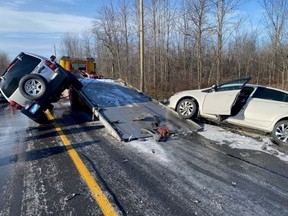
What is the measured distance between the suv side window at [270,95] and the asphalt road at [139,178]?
219 cm

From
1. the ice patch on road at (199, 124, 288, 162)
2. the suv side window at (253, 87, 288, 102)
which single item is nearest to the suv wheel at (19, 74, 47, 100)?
the ice patch on road at (199, 124, 288, 162)

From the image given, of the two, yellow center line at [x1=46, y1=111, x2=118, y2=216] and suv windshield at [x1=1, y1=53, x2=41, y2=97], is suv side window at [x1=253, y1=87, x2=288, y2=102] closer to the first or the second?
yellow center line at [x1=46, y1=111, x2=118, y2=216]

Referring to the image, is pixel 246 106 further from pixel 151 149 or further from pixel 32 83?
pixel 32 83

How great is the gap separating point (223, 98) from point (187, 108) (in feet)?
4.59

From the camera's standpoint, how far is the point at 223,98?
849 cm

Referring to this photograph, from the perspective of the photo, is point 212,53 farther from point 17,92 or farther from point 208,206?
point 208,206

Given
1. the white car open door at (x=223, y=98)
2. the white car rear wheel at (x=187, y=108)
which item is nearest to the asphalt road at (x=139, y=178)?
the white car open door at (x=223, y=98)

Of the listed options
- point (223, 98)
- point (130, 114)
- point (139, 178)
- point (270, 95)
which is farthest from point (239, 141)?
point (139, 178)

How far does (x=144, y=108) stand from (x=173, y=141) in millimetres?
2594

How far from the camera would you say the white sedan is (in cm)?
777

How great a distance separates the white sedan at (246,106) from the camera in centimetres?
777

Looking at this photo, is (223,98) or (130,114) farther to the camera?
(130,114)

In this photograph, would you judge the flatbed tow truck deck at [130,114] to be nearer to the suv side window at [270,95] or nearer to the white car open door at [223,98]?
the white car open door at [223,98]

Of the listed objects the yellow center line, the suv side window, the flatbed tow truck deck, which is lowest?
the yellow center line
